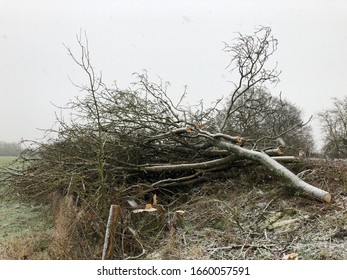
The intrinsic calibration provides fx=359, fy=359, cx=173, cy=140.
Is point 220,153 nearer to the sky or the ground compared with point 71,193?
nearer to the sky

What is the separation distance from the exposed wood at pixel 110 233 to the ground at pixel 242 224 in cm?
39

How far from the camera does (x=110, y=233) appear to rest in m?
4.01

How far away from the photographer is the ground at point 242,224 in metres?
3.92

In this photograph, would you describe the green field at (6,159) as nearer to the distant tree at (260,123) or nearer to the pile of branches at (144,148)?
the pile of branches at (144,148)

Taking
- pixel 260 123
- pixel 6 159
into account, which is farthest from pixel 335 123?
pixel 6 159

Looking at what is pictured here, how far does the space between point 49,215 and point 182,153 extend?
2.56 metres

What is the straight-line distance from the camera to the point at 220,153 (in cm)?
655

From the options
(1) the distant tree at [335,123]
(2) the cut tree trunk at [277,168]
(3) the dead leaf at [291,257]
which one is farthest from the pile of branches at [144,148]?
(1) the distant tree at [335,123]

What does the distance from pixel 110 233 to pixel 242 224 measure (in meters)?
1.72

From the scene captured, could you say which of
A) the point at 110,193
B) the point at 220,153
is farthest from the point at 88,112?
the point at 220,153

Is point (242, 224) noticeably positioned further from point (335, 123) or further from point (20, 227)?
point (335, 123)

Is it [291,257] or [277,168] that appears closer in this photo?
[291,257]
